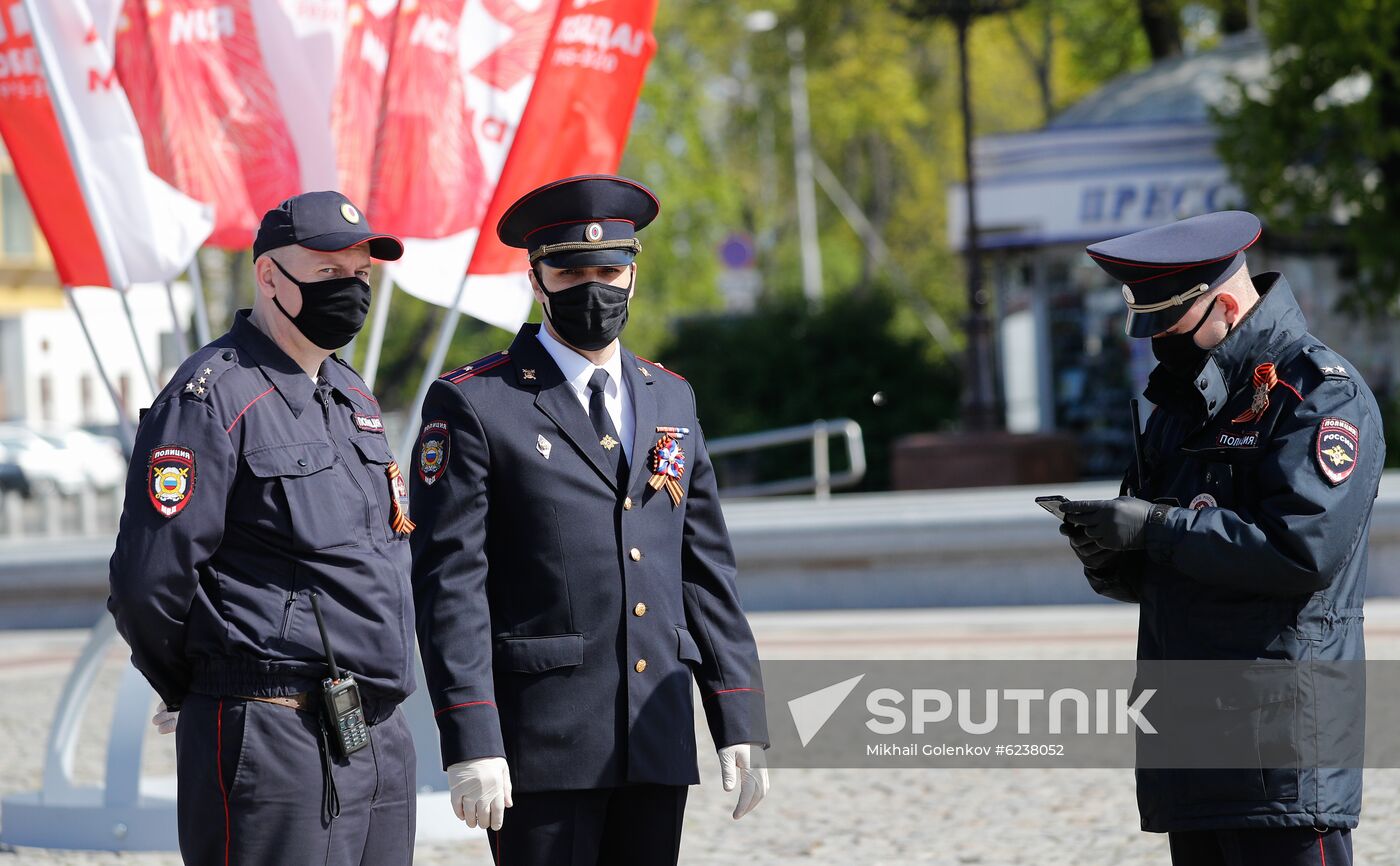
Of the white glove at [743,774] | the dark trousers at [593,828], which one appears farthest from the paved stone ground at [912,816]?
the dark trousers at [593,828]

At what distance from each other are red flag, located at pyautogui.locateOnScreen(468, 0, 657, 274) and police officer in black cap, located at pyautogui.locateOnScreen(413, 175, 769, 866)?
3.19m

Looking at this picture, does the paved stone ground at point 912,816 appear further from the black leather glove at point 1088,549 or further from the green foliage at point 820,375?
the green foliage at point 820,375

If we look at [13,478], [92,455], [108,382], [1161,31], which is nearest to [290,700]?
[108,382]

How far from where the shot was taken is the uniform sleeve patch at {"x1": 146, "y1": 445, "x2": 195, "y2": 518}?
3.71m

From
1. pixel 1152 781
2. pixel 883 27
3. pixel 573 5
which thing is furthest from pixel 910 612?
pixel 883 27

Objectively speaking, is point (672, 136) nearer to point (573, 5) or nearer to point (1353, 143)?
point (1353, 143)

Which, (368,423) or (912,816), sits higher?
(368,423)

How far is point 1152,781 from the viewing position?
3756 mm

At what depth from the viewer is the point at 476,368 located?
3.93m

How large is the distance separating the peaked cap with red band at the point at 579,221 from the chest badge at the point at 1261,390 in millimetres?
1326

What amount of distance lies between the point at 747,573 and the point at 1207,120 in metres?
10.9

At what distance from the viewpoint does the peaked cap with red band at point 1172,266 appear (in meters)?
3.70

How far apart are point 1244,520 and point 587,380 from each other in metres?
1.40

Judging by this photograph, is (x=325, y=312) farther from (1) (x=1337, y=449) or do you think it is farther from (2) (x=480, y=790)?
(1) (x=1337, y=449)
